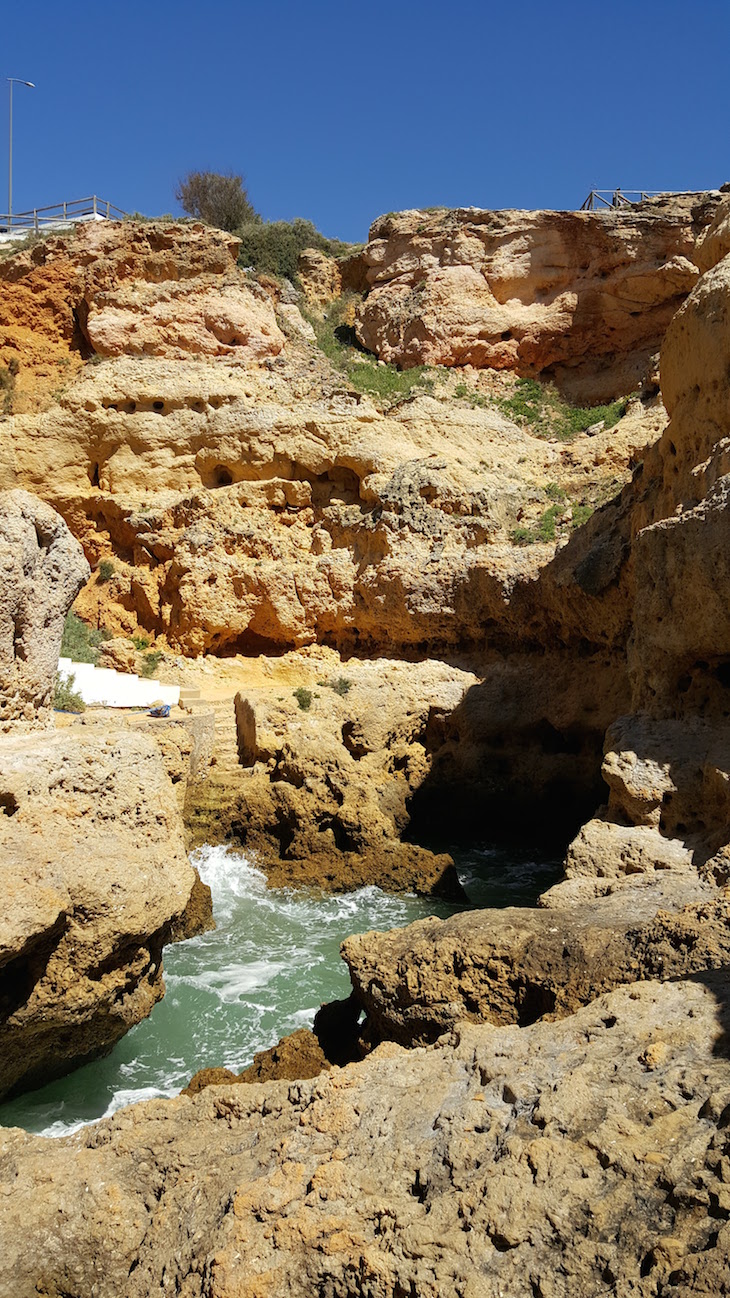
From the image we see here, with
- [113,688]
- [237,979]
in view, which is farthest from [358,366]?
[237,979]

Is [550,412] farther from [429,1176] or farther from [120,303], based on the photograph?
[429,1176]

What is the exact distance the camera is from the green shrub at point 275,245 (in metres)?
23.2

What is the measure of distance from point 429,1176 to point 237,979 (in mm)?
5945

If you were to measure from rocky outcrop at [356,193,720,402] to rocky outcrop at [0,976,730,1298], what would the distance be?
20628mm

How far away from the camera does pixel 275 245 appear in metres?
23.8

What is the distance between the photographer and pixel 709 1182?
8.26 ft

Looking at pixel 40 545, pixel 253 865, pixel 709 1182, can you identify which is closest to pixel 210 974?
pixel 253 865

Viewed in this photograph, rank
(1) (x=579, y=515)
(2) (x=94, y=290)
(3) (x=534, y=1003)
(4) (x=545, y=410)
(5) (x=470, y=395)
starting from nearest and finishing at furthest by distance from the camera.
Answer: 1. (3) (x=534, y=1003)
2. (1) (x=579, y=515)
3. (2) (x=94, y=290)
4. (5) (x=470, y=395)
5. (4) (x=545, y=410)

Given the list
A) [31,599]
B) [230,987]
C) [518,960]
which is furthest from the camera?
[230,987]

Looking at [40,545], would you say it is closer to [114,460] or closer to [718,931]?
[718,931]

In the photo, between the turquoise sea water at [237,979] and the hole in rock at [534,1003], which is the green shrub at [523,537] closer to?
the turquoise sea water at [237,979]

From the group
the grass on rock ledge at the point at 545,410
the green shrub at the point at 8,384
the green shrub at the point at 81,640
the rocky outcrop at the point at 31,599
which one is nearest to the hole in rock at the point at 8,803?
the rocky outcrop at the point at 31,599

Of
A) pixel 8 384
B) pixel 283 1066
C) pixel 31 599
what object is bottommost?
pixel 283 1066

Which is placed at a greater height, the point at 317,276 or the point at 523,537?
the point at 317,276
